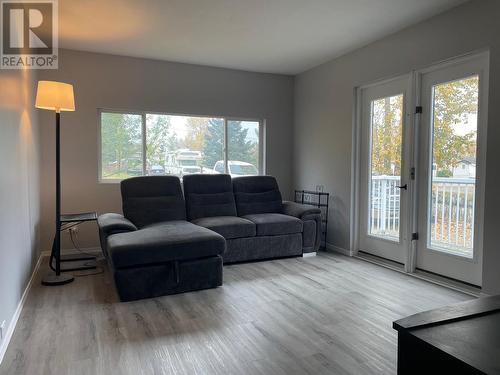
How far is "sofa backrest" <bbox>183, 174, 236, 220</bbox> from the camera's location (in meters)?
4.45

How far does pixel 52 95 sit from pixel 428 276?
3.87 metres

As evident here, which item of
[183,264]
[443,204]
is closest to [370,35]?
[443,204]

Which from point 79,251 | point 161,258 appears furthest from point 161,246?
point 79,251

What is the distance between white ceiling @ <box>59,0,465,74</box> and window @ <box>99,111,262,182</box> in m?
0.84

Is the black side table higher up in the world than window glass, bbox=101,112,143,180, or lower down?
lower down

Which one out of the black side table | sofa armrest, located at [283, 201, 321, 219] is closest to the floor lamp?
the black side table

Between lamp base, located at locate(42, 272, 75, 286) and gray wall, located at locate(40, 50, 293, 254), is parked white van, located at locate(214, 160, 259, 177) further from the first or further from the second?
lamp base, located at locate(42, 272, 75, 286)

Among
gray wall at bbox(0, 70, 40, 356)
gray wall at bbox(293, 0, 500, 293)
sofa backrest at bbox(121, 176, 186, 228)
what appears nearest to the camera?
gray wall at bbox(0, 70, 40, 356)

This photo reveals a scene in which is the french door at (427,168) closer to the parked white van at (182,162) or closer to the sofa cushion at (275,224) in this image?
the sofa cushion at (275,224)

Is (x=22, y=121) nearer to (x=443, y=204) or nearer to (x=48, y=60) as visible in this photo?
(x=48, y=60)

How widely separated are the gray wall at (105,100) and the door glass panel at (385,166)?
1979 mm

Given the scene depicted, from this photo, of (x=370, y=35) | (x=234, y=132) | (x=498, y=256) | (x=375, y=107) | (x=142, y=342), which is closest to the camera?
(x=142, y=342)

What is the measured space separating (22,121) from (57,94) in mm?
374

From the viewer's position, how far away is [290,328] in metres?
2.45
